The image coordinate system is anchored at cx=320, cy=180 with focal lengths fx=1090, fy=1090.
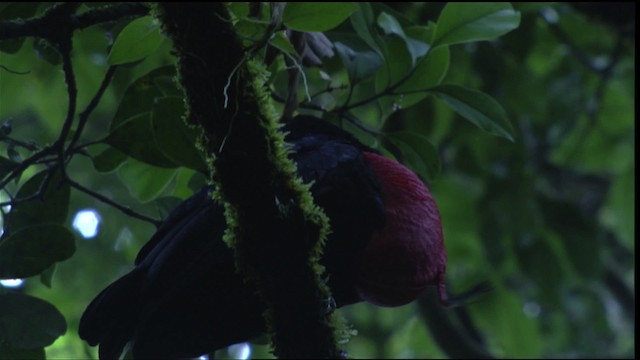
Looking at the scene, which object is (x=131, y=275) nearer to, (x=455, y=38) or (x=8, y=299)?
(x=8, y=299)

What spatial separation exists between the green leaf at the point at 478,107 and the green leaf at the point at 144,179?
1.84ft

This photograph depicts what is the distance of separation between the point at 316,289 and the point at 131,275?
0.40 m

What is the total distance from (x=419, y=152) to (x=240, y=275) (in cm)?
52

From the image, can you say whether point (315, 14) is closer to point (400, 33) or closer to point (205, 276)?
point (400, 33)

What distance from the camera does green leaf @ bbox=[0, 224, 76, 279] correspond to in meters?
1.83

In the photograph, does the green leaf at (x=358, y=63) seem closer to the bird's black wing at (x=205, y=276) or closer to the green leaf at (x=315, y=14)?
the bird's black wing at (x=205, y=276)

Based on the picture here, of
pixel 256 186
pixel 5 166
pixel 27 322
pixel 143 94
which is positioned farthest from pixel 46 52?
pixel 256 186

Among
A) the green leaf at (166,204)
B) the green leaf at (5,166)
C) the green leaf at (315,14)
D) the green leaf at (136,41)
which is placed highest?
the green leaf at (136,41)

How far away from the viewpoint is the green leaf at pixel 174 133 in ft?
6.20

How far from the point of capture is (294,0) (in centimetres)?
174

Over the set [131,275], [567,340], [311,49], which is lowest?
[567,340]

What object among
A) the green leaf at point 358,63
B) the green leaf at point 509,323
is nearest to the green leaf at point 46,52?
the green leaf at point 358,63

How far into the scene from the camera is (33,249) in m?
1.84

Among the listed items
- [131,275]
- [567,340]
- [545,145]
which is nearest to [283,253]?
[131,275]
